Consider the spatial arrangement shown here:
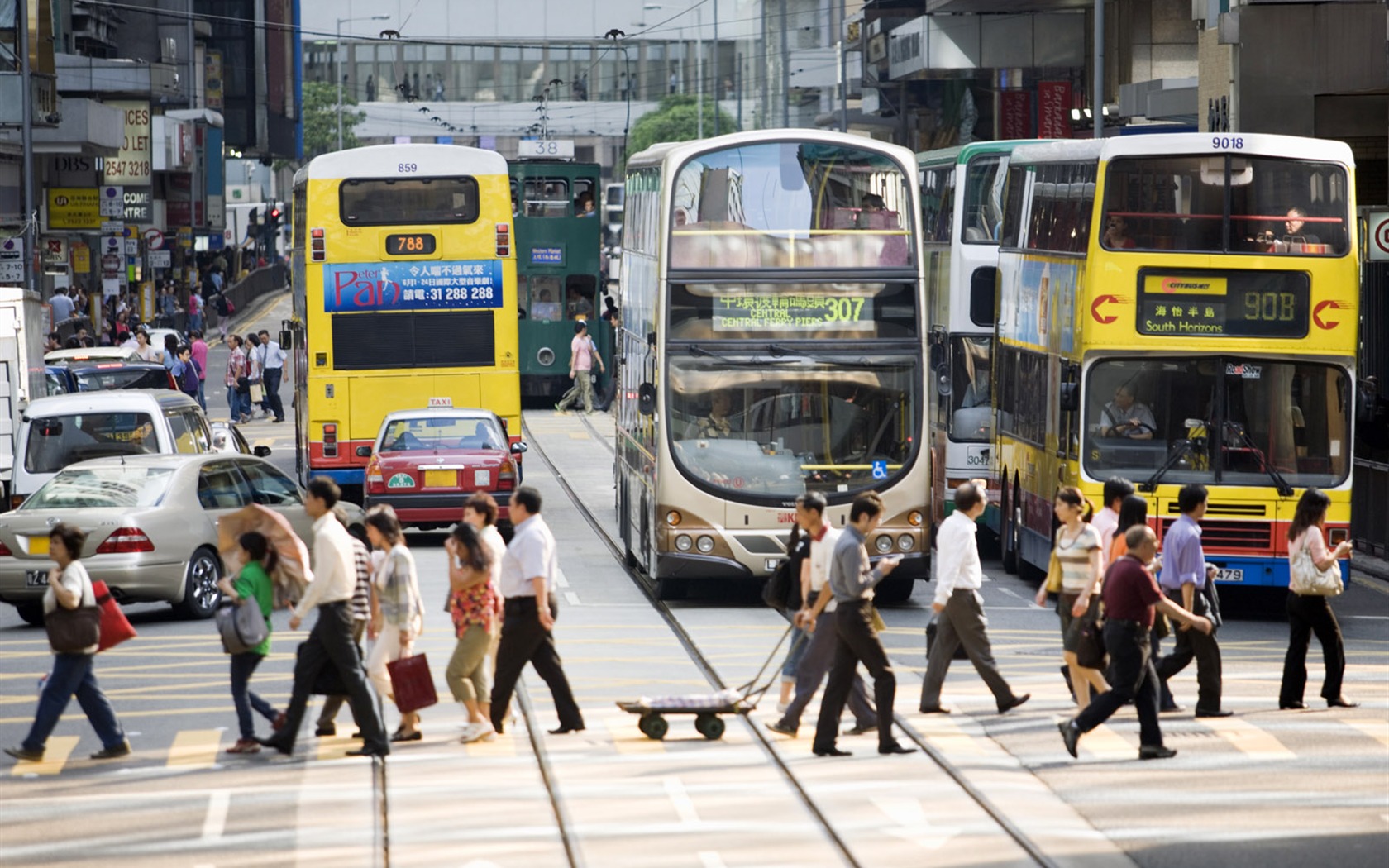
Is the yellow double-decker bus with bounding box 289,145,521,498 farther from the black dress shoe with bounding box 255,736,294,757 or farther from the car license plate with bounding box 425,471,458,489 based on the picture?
the black dress shoe with bounding box 255,736,294,757

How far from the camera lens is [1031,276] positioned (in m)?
21.8

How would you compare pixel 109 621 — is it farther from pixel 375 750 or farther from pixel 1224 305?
pixel 1224 305

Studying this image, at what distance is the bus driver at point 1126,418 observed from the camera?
19062 millimetres

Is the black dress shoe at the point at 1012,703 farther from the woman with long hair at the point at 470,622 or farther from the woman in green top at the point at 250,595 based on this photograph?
the woman in green top at the point at 250,595

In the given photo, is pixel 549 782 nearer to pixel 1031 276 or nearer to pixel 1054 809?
pixel 1054 809

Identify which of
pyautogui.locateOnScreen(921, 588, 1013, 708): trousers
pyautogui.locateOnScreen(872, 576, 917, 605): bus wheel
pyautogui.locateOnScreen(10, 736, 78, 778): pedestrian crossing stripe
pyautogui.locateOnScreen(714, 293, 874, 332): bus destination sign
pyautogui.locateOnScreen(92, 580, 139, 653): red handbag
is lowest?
pyautogui.locateOnScreen(872, 576, 917, 605): bus wheel

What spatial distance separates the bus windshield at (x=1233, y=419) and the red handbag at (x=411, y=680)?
8.05 metres

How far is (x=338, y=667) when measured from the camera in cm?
1252

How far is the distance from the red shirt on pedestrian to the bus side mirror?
21.4 feet

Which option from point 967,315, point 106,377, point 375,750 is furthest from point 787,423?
point 106,377

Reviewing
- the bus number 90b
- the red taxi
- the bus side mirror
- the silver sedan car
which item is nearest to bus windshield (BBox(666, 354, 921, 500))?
the bus side mirror

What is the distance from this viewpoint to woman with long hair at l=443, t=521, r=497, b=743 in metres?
13.1

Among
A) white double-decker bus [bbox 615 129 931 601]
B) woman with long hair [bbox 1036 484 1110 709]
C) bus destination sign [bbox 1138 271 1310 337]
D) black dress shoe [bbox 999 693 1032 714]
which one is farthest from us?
white double-decker bus [bbox 615 129 931 601]

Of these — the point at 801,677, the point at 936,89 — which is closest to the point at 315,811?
the point at 801,677
